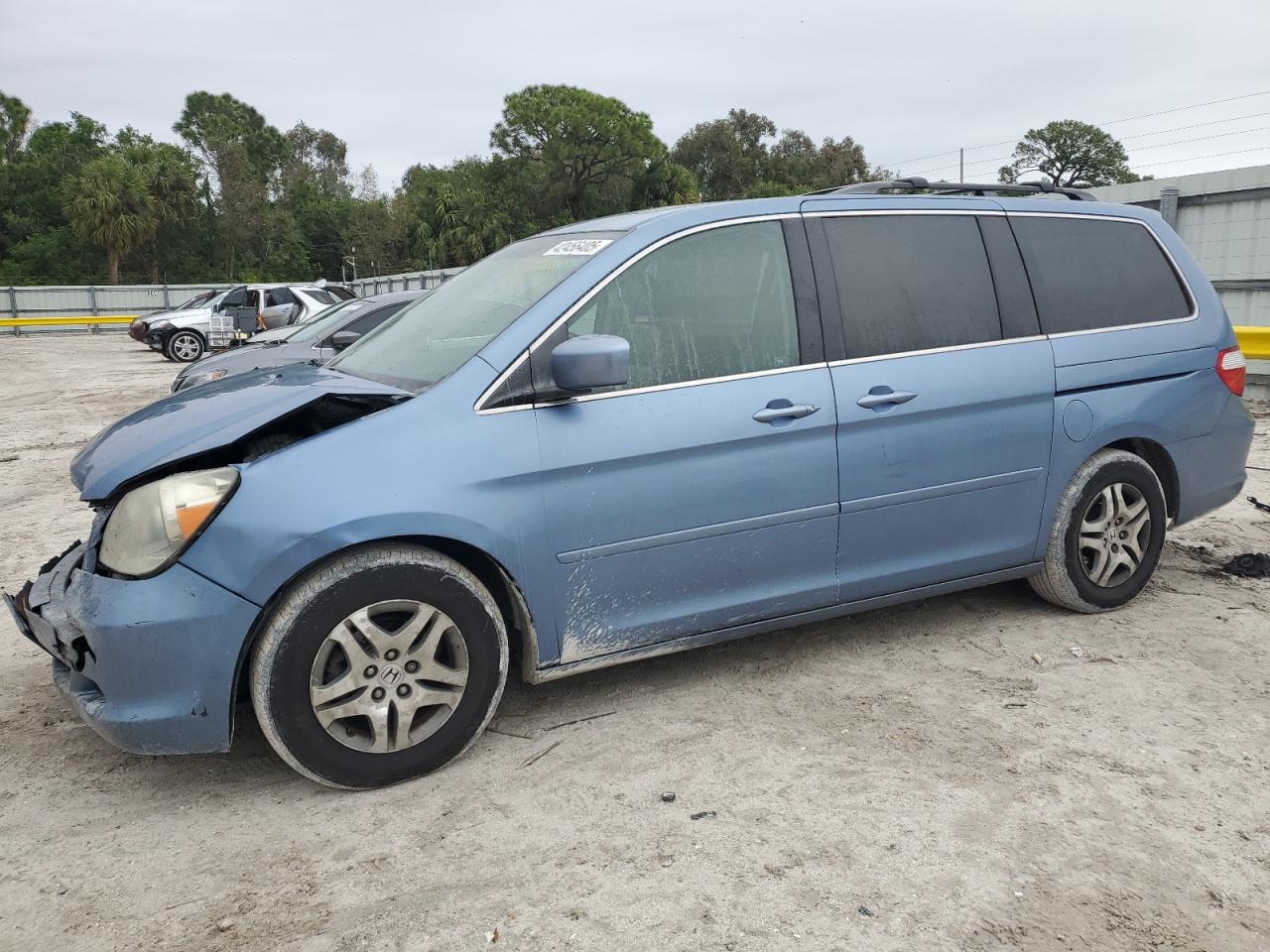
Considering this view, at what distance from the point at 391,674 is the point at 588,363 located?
3.64 feet

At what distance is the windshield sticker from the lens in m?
3.64

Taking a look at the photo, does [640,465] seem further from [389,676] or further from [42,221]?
[42,221]

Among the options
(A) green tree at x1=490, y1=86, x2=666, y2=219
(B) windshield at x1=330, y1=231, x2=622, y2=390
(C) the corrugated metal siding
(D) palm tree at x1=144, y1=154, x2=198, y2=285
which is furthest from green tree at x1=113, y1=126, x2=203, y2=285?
(B) windshield at x1=330, y1=231, x2=622, y2=390

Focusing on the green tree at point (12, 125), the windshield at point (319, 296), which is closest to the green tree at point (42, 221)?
the green tree at point (12, 125)

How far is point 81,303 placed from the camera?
3928 centimetres

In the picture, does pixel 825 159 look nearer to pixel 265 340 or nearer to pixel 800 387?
pixel 265 340

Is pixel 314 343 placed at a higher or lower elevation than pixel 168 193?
lower

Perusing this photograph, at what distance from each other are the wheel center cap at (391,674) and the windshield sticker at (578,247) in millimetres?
1549

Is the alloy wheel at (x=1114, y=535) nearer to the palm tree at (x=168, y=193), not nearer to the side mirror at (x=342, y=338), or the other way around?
the side mirror at (x=342, y=338)

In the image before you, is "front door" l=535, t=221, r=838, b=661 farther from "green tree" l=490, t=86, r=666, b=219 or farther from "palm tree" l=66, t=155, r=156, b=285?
"green tree" l=490, t=86, r=666, b=219

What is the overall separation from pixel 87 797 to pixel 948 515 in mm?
3127

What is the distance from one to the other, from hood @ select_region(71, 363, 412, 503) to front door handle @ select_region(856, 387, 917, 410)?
5.41 feet

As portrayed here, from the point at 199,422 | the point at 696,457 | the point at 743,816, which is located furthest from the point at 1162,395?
the point at 199,422

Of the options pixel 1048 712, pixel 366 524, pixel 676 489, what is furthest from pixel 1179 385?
pixel 366 524
